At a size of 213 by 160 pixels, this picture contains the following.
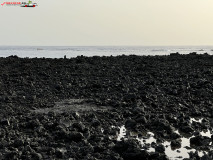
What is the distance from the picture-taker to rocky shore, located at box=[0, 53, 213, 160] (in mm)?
7125

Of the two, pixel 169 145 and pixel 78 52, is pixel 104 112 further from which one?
pixel 78 52

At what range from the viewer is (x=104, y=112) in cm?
1059

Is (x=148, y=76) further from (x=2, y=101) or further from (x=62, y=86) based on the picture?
(x=2, y=101)

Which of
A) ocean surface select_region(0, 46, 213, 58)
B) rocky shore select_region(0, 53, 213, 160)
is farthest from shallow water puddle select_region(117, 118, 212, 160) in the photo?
ocean surface select_region(0, 46, 213, 58)

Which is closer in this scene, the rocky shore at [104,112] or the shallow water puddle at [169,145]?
the shallow water puddle at [169,145]

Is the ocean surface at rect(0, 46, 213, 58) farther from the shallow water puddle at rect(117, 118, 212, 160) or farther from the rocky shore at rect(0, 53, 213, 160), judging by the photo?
the shallow water puddle at rect(117, 118, 212, 160)

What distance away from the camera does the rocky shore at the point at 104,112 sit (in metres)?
7.12

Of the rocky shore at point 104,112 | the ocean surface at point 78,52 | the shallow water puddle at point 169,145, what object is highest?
the ocean surface at point 78,52

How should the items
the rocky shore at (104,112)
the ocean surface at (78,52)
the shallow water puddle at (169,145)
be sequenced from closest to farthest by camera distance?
the shallow water puddle at (169,145) < the rocky shore at (104,112) < the ocean surface at (78,52)

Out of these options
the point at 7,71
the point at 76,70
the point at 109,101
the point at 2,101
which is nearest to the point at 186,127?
the point at 109,101

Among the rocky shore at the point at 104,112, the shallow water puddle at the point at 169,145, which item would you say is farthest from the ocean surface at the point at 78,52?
the shallow water puddle at the point at 169,145

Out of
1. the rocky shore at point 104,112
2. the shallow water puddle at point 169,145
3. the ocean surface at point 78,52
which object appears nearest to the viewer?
the shallow water puddle at point 169,145

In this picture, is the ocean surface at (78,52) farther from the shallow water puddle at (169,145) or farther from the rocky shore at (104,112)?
the shallow water puddle at (169,145)

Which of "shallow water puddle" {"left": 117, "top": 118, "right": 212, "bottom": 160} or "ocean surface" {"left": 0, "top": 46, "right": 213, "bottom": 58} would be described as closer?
"shallow water puddle" {"left": 117, "top": 118, "right": 212, "bottom": 160}
